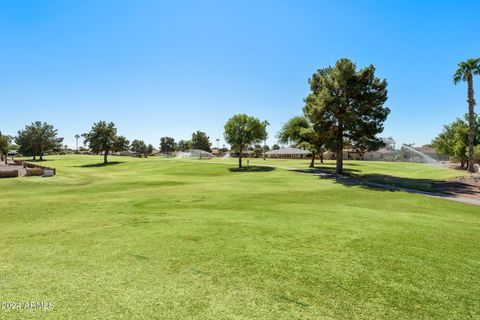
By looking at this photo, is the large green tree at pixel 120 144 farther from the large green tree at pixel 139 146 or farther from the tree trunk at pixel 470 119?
the large green tree at pixel 139 146

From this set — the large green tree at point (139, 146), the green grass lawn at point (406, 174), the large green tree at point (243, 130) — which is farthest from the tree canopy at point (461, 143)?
the large green tree at point (139, 146)

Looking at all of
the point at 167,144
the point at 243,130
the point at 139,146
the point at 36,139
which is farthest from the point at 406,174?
the point at 139,146

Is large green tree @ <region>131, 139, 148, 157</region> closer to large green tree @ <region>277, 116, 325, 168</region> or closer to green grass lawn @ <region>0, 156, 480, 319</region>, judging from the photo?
large green tree @ <region>277, 116, 325, 168</region>

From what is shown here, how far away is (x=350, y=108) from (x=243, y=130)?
2124cm

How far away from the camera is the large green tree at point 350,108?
120ft

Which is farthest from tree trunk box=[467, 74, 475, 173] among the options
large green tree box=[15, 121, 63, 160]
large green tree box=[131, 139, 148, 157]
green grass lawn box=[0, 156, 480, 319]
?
large green tree box=[131, 139, 148, 157]

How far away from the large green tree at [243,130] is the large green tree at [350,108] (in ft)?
51.3

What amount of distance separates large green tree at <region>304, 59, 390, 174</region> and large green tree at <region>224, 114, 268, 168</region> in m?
15.7

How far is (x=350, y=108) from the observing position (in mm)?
37375

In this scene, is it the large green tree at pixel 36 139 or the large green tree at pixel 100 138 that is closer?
the large green tree at pixel 100 138

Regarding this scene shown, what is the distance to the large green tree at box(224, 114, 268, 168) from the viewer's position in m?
53.4

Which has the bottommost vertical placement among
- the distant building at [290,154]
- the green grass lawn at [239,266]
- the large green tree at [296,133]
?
the green grass lawn at [239,266]

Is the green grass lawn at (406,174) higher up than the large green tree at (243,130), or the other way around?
the large green tree at (243,130)

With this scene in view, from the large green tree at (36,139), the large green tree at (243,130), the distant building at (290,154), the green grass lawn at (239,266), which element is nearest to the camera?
the green grass lawn at (239,266)
